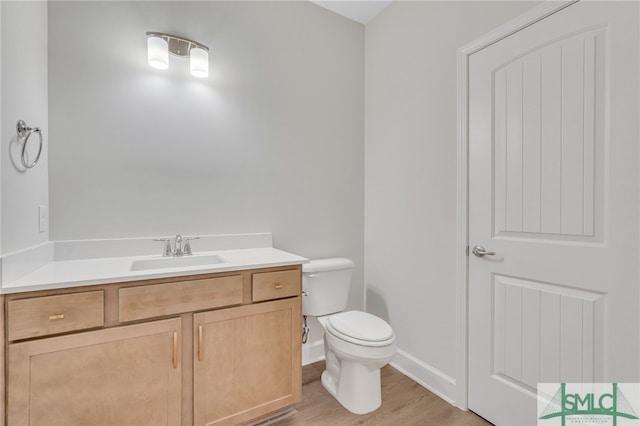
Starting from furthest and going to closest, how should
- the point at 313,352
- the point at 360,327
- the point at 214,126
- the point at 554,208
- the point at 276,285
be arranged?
the point at 313,352 < the point at 214,126 < the point at 360,327 < the point at 276,285 < the point at 554,208

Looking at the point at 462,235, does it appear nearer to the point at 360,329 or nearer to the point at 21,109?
the point at 360,329

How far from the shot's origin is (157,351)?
1220 millimetres

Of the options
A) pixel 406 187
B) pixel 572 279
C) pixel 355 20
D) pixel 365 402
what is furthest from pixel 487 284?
pixel 355 20

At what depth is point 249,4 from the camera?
1.94m

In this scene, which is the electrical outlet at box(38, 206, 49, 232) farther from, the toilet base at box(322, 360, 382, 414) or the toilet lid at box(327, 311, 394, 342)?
the toilet base at box(322, 360, 382, 414)

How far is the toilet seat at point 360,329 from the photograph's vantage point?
158cm

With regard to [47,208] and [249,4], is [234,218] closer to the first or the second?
[47,208]

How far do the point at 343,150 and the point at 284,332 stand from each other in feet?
4.83

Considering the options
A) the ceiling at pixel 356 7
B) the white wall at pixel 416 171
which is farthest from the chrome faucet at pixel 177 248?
the ceiling at pixel 356 7

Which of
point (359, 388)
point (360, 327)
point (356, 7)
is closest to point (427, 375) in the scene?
point (359, 388)

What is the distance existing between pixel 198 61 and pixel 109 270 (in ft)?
4.07

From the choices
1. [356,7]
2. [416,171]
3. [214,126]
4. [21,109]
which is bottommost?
[416,171]

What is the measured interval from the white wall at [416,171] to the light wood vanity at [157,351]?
0.89m

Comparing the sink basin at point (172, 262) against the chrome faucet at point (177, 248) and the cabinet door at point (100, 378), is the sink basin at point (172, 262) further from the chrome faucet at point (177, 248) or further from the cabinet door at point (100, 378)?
the cabinet door at point (100, 378)
